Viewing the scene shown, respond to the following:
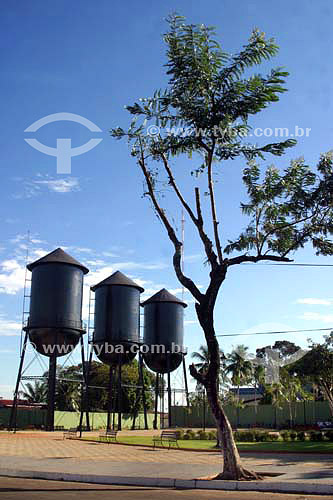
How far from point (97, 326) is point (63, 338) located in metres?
4.77

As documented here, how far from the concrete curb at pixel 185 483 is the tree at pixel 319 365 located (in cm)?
2022

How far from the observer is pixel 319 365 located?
3400cm

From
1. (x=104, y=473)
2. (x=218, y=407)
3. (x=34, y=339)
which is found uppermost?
(x=34, y=339)

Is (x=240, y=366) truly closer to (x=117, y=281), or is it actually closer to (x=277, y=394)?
(x=277, y=394)

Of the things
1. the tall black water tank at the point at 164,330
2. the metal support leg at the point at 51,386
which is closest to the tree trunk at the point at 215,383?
the metal support leg at the point at 51,386

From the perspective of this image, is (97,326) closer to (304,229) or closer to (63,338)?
(63,338)

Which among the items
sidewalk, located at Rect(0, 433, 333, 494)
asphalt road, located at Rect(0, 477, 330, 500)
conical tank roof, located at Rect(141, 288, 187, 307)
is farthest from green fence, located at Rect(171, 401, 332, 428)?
asphalt road, located at Rect(0, 477, 330, 500)

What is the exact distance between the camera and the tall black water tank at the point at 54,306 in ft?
134

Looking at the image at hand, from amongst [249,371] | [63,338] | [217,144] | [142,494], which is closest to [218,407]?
[142,494]

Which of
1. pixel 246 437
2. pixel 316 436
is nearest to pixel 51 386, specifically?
pixel 246 437

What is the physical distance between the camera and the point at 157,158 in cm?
1841

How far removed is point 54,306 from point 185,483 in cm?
2716

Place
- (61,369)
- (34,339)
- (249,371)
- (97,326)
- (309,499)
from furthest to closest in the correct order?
1. (61,369)
2. (249,371)
3. (97,326)
4. (34,339)
5. (309,499)

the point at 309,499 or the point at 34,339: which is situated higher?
the point at 34,339
